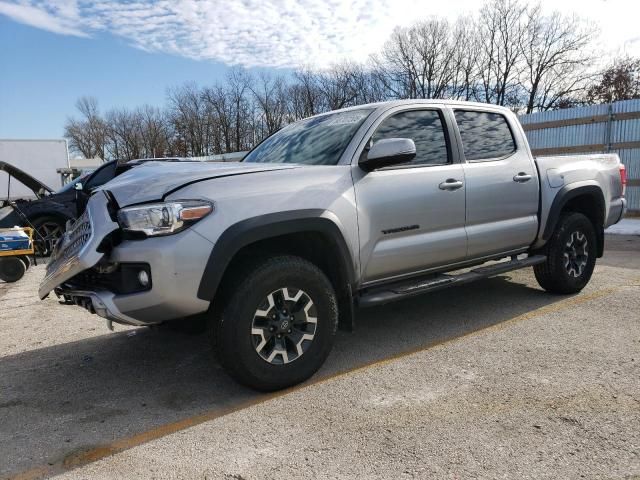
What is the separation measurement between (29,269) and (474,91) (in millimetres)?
39993

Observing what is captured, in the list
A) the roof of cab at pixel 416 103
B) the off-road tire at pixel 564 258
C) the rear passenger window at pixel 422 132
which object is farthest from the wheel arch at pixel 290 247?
the off-road tire at pixel 564 258

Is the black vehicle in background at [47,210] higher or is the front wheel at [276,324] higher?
the black vehicle in background at [47,210]

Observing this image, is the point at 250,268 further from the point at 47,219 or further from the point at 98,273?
the point at 47,219

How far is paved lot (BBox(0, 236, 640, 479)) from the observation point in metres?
2.43

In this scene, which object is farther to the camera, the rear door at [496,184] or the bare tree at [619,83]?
the bare tree at [619,83]

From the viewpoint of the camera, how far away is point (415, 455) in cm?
245

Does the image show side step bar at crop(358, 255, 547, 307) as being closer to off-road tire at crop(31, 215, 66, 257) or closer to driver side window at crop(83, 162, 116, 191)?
driver side window at crop(83, 162, 116, 191)

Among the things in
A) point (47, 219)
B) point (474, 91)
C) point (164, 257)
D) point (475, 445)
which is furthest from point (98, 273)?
point (474, 91)

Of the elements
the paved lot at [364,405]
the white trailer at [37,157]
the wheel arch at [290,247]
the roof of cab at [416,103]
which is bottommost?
the paved lot at [364,405]

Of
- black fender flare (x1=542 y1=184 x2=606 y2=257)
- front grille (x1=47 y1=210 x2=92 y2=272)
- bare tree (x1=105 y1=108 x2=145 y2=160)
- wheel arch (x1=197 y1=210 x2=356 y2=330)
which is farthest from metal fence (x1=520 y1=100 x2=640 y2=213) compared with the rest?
bare tree (x1=105 y1=108 x2=145 y2=160)

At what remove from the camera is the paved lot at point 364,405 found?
2.43 metres

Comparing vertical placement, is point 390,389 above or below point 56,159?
below

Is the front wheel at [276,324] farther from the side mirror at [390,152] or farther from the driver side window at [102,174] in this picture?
the driver side window at [102,174]

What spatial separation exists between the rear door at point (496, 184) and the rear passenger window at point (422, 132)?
25cm
